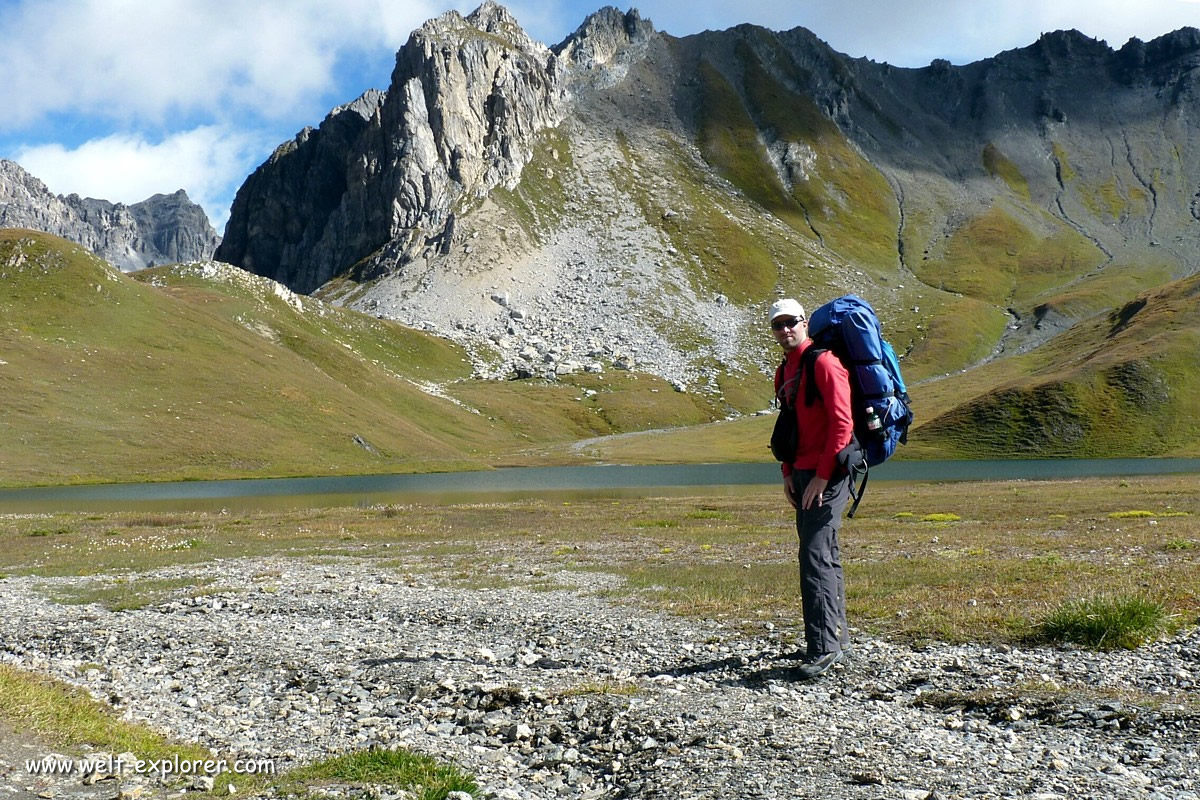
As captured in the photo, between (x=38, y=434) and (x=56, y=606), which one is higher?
(x=38, y=434)

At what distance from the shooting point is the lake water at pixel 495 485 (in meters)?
77.4

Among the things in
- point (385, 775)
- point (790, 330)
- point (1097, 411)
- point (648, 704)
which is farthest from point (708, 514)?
point (1097, 411)

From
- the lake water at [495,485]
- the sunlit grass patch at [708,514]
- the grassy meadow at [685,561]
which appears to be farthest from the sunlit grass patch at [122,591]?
the lake water at [495,485]

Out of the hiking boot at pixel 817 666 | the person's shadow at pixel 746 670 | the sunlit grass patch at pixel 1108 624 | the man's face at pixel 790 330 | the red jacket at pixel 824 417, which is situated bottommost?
the person's shadow at pixel 746 670

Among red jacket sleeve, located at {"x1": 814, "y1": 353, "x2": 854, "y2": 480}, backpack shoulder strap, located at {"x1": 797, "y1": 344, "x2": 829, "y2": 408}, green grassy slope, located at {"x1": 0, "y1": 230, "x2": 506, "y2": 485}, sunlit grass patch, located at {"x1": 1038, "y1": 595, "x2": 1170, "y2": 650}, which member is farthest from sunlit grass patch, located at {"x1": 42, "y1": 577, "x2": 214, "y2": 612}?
green grassy slope, located at {"x1": 0, "y1": 230, "x2": 506, "y2": 485}

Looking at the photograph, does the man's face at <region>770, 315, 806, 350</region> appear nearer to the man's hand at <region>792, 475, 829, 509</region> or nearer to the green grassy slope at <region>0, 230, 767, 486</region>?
the man's hand at <region>792, 475, 829, 509</region>

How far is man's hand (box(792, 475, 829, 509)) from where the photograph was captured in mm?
12141

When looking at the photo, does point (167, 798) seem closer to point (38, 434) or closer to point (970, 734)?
point (970, 734)

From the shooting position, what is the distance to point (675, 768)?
9023 mm

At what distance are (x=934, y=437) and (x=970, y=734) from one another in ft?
451

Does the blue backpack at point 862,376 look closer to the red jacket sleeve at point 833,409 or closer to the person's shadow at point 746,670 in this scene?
the red jacket sleeve at point 833,409

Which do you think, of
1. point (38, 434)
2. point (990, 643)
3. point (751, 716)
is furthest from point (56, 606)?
point (38, 434)

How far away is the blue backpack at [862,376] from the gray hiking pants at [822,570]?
491mm

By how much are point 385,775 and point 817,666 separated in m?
6.10
